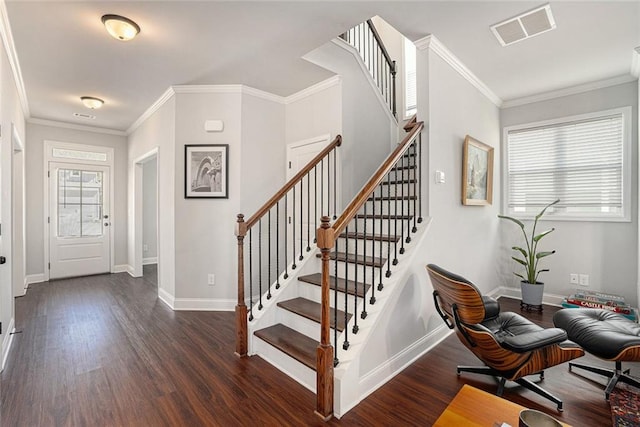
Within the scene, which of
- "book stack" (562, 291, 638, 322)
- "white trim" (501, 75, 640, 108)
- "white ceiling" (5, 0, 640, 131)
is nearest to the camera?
"white ceiling" (5, 0, 640, 131)

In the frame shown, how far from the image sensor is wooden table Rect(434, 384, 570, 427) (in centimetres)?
125

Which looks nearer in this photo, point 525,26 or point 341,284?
point 525,26

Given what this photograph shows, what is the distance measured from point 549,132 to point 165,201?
5.24 metres

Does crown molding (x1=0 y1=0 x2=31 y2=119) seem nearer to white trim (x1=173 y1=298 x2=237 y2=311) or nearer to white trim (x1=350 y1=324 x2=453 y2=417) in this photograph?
white trim (x1=173 y1=298 x2=237 y2=311)

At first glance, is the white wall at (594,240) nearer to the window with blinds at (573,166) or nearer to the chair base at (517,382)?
the window with blinds at (573,166)

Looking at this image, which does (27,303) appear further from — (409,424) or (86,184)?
(409,424)

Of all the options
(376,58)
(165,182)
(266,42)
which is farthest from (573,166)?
(165,182)

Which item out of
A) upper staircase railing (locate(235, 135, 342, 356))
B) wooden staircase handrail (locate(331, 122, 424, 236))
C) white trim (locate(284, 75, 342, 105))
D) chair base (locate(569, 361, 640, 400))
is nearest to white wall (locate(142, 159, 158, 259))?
upper staircase railing (locate(235, 135, 342, 356))

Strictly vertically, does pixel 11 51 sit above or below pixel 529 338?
above

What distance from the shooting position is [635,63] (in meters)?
3.15

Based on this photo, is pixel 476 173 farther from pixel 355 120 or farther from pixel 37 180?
pixel 37 180

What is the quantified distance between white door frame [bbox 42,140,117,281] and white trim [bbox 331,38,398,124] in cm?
497

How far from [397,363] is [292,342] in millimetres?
827

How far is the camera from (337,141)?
11.4 ft
